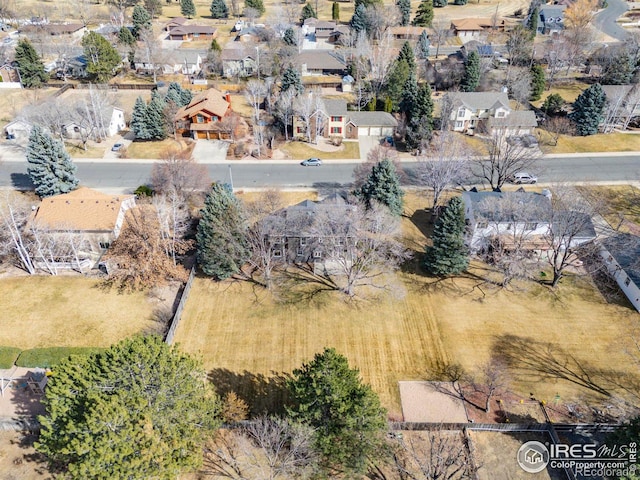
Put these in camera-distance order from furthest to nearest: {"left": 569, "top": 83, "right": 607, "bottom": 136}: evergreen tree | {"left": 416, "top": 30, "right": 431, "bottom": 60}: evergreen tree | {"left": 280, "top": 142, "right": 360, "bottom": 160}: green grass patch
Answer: {"left": 416, "top": 30, "right": 431, "bottom": 60}: evergreen tree, {"left": 569, "top": 83, "right": 607, "bottom": 136}: evergreen tree, {"left": 280, "top": 142, "right": 360, "bottom": 160}: green grass patch

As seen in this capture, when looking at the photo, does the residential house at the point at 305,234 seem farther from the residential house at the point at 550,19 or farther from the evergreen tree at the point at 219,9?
the evergreen tree at the point at 219,9

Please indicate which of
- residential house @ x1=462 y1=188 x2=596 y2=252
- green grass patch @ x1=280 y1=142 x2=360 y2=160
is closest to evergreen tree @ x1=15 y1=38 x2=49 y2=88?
green grass patch @ x1=280 y1=142 x2=360 y2=160

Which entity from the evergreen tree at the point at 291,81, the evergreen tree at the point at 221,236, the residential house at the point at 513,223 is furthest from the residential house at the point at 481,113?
the evergreen tree at the point at 221,236

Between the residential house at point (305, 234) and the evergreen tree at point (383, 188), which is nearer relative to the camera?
the residential house at point (305, 234)

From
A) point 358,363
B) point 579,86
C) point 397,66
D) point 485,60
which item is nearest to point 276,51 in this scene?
point 397,66

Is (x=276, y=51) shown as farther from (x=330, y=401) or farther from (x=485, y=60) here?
(x=330, y=401)

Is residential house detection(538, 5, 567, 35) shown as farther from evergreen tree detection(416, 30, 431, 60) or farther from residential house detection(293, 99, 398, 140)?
residential house detection(293, 99, 398, 140)

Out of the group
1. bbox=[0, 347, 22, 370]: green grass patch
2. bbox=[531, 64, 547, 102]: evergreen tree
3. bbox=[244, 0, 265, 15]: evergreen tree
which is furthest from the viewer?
bbox=[244, 0, 265, 15]: evergreen tree

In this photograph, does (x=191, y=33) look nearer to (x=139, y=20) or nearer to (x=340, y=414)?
(x=139, y=20)
